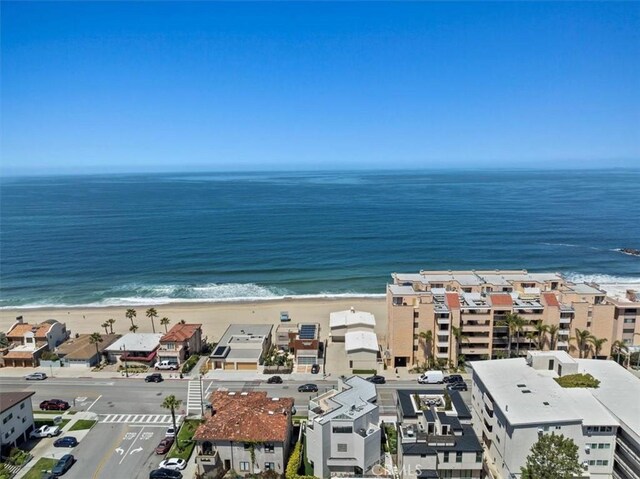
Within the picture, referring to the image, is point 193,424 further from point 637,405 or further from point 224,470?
point 637,405

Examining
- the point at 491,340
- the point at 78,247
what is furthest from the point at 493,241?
the point at 78,247

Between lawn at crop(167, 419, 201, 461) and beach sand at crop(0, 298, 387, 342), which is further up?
lawn at crop(167, 419, 201, 461)

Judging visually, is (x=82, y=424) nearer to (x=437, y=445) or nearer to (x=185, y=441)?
(x=185, y=441)

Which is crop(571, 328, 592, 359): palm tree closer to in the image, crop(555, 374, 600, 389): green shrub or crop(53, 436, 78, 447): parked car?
crop(555, 374, 600, 389): green shrub

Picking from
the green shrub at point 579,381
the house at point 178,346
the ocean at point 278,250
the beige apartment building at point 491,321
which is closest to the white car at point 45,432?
the house at point 178,346

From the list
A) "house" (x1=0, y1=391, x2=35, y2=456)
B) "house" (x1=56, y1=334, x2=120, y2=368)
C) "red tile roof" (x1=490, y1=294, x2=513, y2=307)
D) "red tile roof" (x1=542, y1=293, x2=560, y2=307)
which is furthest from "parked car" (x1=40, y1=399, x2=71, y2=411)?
"red tile roof" (x1=542, y1=293, x2=560, y2=307)

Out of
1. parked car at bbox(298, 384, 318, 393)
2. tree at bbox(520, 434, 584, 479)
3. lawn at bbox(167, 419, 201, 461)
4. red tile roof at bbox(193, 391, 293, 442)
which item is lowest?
parked car at bbox(298, 384, 318, 393)

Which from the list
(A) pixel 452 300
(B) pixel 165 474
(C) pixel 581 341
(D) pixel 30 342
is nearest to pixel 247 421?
(B) pixel 165 474
